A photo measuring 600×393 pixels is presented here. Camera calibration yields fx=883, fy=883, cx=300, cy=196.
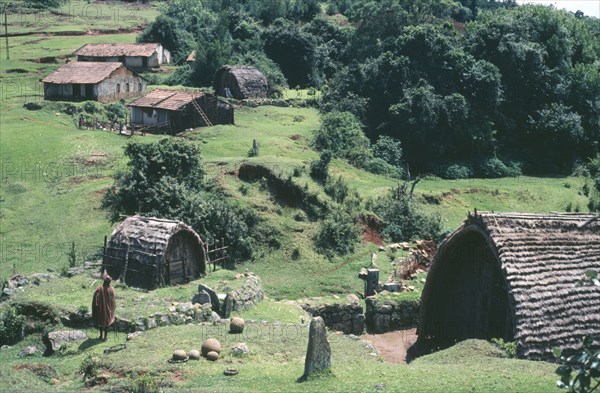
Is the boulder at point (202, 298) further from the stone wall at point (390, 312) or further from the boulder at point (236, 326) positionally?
the stone wall at point (390, 312)

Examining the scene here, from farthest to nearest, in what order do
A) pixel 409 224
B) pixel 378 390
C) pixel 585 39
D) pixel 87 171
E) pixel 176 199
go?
pixel 585 39 → pixel 87 171 → pixel 409 224 → pixel 176 199 → pixel 378 390

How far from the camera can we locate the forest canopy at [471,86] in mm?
55156

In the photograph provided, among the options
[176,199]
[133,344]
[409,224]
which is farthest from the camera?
[409,224]

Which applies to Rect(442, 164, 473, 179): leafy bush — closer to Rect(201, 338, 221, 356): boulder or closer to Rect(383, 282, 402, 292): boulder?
Rect(383, 282, 402, 292): boulder

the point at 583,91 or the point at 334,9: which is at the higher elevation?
the point at 334,9

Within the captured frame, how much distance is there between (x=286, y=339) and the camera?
2175cm

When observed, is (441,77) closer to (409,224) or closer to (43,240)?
(409,224)

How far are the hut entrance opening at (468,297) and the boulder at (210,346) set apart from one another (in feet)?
23.4

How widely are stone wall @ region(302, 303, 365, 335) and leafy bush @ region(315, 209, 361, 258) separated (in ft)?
23.6

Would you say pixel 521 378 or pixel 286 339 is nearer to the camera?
pixel 521 378

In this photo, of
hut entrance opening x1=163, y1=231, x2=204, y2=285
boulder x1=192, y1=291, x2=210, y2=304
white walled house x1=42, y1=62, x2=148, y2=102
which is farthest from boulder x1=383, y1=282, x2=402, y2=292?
white walled house x1=42, y1=62, x2=148, y2=102

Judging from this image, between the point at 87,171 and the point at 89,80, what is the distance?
55.9 ft

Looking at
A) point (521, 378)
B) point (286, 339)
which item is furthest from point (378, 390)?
point (286, 339)

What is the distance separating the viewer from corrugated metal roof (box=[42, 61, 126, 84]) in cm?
5919
